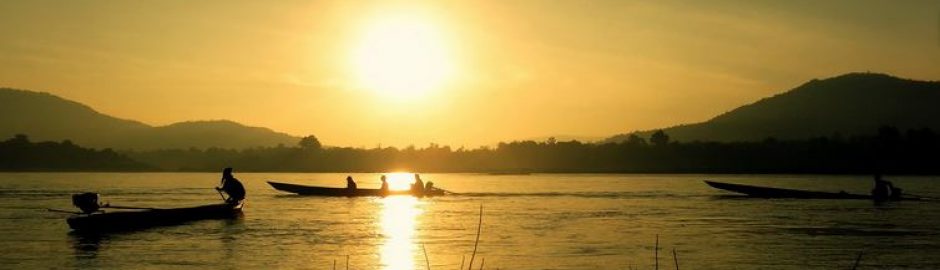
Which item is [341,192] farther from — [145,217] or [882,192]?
[882,192]

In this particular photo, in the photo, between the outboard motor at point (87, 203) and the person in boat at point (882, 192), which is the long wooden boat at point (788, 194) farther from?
the outboard motor at point (87, 203)

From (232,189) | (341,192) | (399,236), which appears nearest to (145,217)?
(232,189)

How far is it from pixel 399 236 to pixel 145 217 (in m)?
9.96

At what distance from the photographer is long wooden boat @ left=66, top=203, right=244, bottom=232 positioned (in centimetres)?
Result: 3491

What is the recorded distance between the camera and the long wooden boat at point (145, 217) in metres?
34.9

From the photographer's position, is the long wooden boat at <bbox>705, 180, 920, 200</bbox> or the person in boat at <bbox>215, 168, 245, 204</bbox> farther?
the long wooden boat at <bbox>705, 180, 920, 200</bbox>

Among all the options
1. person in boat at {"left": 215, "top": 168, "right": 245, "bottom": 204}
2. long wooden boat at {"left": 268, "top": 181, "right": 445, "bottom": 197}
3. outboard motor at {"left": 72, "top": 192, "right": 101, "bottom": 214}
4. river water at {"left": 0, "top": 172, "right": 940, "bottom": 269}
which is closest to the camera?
river water at {"left": 0, "top": 172, "right": 940, "bottom": 269}

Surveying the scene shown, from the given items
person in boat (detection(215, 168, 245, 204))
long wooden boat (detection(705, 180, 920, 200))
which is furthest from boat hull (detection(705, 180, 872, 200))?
person in boat (detection(215, 168, 245, 204))

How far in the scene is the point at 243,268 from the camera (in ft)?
86.1

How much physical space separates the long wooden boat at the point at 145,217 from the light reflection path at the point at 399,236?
6.98 metres

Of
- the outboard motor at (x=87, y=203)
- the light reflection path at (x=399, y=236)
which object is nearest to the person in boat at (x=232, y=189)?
the light reflection path at (x=399, y=236)

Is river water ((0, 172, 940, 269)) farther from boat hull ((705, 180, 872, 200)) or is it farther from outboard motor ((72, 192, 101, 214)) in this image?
boat hull ((705, 180, 872, 200))

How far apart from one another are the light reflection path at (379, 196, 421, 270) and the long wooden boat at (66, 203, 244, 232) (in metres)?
6.98

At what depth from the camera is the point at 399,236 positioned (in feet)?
121
